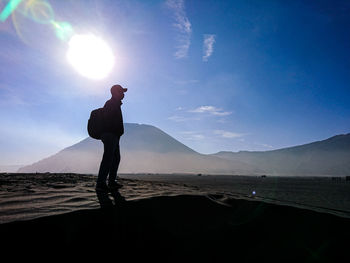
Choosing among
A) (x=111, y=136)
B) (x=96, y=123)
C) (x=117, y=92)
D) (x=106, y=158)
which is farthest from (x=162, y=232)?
(x=117, y=92)

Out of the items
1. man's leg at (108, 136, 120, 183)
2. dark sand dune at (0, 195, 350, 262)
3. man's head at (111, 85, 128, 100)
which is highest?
man's head at (111, 85, 128, 100)

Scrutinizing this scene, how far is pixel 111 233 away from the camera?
6.89 feet

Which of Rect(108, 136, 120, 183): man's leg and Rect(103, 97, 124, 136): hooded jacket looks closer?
Rect(103, 97, 124, 136): hooded jacket

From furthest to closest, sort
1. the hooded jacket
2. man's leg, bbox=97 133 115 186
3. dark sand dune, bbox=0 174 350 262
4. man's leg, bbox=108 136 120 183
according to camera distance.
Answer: man's leg, bbox=108 136 120 183 < the hooded jacket < man's leg, bbox=97 133 115 186 < dark sand dune, bbox=0 174 350 262

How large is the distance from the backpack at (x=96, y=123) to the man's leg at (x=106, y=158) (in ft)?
0.52

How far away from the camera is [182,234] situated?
7.50ft

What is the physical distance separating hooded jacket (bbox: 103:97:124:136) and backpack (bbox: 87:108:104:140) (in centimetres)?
12

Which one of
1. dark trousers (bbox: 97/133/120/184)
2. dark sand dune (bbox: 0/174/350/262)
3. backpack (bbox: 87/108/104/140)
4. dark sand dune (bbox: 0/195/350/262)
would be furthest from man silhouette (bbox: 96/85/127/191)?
dark sand dune (bbox: 0/195/350/262)

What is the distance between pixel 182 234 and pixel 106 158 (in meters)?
2.49

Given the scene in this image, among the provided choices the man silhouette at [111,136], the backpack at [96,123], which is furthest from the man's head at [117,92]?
the backpack at [96,123]

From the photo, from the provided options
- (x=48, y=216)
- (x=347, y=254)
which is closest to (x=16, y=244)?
(x=48, y=216)

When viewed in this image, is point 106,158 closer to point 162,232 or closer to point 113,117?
point 113,117

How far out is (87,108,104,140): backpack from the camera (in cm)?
442

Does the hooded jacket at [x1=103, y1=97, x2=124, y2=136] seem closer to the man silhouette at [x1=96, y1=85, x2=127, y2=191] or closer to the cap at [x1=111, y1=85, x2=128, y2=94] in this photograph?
the man silhouette at [x1=96, y1=85, x2=127, y2=191]
